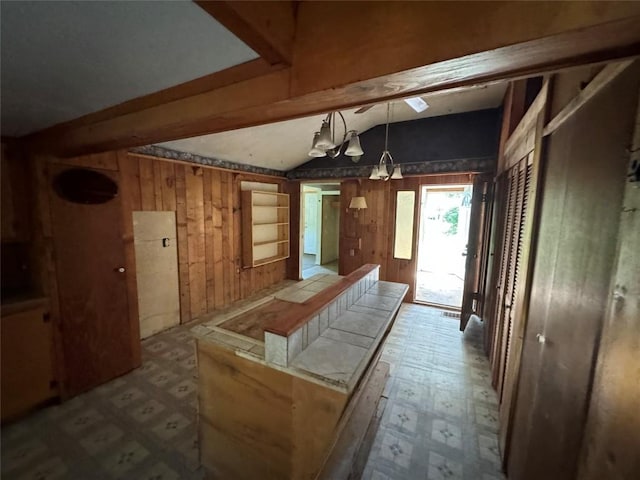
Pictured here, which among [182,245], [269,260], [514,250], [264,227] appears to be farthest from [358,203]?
[182,245]

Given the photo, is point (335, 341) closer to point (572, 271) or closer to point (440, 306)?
point (572, 271)

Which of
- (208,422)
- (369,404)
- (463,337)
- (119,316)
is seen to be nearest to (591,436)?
(369,404)

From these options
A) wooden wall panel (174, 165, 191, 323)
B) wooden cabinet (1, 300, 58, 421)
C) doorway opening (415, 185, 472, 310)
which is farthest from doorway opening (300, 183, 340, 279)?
wooden cabinet (1, 300, 58, 421)

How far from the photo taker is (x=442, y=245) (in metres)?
8.80

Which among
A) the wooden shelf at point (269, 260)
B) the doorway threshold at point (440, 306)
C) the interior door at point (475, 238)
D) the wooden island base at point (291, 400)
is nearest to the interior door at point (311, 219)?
the wooden shelf at point (269, 260)

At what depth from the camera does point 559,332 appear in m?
1.06

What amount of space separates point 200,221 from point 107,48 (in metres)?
3.04

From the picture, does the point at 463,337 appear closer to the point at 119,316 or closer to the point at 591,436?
the point at 591,436

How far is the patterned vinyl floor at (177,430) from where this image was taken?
64.8 inches

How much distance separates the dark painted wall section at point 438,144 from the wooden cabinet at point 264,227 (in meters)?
1.45

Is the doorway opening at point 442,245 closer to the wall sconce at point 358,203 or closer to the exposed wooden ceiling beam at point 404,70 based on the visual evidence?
the wall sconce at point 358,203

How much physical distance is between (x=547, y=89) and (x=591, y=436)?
1.55m

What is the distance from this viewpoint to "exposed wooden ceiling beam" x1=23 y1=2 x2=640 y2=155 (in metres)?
0.51

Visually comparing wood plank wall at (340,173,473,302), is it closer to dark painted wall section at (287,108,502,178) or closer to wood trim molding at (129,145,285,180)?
dark painted wall section at (287,108,502,178)
